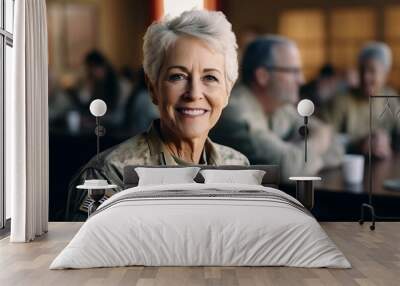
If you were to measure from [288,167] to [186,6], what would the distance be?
2.35 m

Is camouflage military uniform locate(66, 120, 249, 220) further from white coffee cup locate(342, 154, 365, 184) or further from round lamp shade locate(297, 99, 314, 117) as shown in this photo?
white coffee cup locate(342, 154, 365, 184)

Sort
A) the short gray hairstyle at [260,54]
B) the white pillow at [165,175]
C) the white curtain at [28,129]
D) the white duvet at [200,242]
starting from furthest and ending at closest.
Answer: the short gray hairstyle at [260,54]
the white pillow at [165,175]
the white curtain at [28,129]
the white duvet at [200,242]

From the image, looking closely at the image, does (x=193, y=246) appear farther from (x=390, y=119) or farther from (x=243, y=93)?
(x=390, y=119)

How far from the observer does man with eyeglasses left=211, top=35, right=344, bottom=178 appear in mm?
8164

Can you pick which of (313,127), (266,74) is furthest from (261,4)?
(313,127)

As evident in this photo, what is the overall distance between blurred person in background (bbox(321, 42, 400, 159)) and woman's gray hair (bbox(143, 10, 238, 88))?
4.45 feet

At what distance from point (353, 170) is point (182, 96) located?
228cm

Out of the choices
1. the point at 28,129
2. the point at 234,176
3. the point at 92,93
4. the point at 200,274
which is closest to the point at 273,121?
the point at 234,176

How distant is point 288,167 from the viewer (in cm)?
816

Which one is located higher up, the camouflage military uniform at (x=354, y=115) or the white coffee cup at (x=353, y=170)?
the camouflage military uniform at (x=354, y=115)

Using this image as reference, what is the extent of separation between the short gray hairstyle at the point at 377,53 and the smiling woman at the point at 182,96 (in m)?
1.58

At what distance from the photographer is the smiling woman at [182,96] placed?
7984 millimetres

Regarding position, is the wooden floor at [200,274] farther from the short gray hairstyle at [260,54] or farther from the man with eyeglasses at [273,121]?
the short gray hairstyle at [260,54]

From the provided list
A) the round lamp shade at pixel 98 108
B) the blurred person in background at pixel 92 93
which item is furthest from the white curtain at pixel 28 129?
the blurred person in background at pixel 92 93
